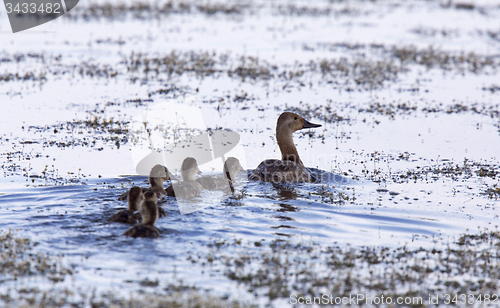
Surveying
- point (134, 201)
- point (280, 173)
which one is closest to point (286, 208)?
point (280, 173)

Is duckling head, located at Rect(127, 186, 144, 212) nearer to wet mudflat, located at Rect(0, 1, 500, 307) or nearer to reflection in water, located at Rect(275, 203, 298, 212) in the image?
wet mudflat, located at Rect(0, 1, 500, 307)

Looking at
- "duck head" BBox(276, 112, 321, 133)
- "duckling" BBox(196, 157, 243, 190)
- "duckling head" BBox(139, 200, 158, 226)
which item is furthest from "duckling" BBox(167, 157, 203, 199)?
"duck head" BBox(276, 112, 321, 133)

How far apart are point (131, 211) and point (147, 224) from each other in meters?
0.80

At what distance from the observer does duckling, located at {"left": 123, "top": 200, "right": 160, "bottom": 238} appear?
28.0 ft

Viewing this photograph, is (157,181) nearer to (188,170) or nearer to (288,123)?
(188,170)

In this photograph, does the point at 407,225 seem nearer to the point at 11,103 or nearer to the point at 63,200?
the point at 63,200

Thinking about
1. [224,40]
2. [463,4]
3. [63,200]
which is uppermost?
[463,4]

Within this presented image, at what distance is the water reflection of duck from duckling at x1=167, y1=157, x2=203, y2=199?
194 cm

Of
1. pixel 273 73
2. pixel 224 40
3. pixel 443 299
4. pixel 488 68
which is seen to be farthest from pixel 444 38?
pixel 443 299

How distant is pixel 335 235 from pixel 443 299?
234 cm

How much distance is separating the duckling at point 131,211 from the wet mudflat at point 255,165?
0.27 m

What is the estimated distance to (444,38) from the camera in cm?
3388

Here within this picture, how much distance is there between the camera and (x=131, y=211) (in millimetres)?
9453

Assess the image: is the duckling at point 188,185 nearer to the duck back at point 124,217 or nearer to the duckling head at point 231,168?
the duckling head at point 231,168
